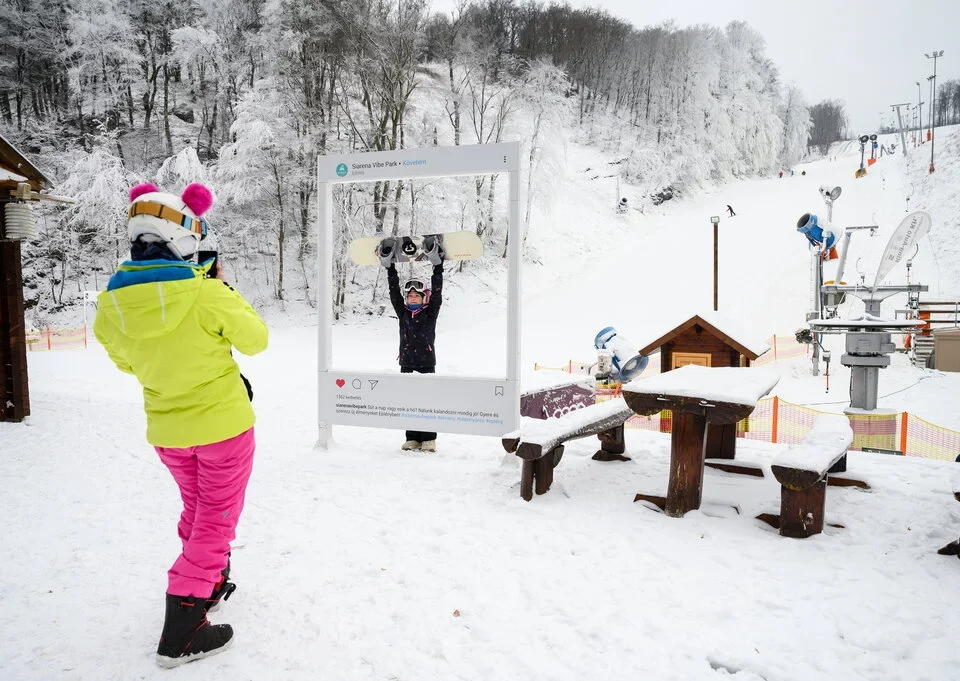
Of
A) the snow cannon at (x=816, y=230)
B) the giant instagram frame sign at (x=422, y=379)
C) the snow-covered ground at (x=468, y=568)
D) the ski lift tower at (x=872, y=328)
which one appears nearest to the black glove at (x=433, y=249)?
the giant instagram frame sign at (x=422, y=379)

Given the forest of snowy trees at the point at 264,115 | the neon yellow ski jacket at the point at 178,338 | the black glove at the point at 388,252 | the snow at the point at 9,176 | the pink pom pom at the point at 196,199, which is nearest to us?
the neon yellow ski jacket at the point at 178,338

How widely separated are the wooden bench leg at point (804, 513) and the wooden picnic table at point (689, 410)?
53cm

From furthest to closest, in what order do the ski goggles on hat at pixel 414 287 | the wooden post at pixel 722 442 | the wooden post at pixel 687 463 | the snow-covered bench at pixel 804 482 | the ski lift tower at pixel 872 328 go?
the ski lift tower at pixel 872 328, the ski goggles on hat at pixel 414 287, the wooden post at pixel 722 442, the wooden post at pixel 687 463, the snow-covered bench at pixel 804 482

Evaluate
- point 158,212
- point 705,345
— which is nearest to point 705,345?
point 705,345

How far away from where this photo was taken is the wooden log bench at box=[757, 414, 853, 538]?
3.10 meters

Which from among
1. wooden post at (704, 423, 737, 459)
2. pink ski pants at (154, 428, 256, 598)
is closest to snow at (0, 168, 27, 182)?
pink ski pants at (154, 428, 256, 598)

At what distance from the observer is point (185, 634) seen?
2.22 m

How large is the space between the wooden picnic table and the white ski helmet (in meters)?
2.61

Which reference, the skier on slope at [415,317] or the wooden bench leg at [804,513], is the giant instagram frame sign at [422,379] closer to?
the skier on slope at [415,317]

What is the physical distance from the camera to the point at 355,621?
99.1 inches

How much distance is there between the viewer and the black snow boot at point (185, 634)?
221cm

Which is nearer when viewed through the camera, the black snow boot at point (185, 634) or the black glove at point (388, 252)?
the black snow boot at point (185, 634)

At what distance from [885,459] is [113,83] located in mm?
34056

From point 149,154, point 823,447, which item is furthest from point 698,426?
point 149,154
